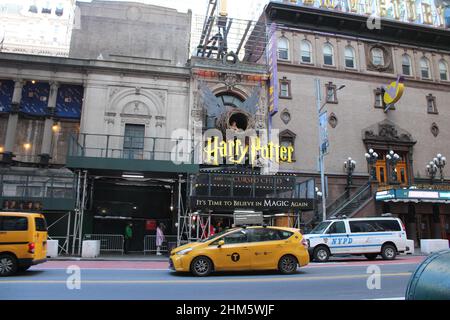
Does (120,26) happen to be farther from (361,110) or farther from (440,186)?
(440,186)

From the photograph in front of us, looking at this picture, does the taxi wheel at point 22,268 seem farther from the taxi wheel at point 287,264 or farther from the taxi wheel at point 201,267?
the taxi wheel at point 287,264

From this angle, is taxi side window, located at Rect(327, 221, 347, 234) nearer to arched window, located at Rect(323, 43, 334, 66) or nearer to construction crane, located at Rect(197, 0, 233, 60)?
construction crane, located at Rect(197, 0, 233, 60)

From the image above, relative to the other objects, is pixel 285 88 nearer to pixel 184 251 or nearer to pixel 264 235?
pixel 264 235

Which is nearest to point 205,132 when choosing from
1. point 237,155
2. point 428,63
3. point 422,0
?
point 237,155

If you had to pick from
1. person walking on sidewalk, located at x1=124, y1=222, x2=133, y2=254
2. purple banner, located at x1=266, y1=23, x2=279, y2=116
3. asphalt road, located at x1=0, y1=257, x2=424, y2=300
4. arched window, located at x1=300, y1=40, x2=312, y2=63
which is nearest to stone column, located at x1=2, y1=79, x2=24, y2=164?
person walking on sidewalk, located at x1=124, y1=222, x2=133, y2=254

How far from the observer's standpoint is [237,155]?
26.8 m

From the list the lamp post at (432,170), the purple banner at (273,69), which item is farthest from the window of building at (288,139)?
the lamp post at (432,170)

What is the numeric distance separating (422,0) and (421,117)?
1402 cm

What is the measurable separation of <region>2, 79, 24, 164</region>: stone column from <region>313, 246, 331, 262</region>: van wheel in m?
20.5

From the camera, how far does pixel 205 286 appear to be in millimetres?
9289

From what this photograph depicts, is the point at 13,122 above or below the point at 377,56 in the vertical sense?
below

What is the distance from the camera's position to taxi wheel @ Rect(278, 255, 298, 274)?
1206 cm

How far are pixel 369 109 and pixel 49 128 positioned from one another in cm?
2594

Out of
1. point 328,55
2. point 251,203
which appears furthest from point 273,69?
point 251,203
